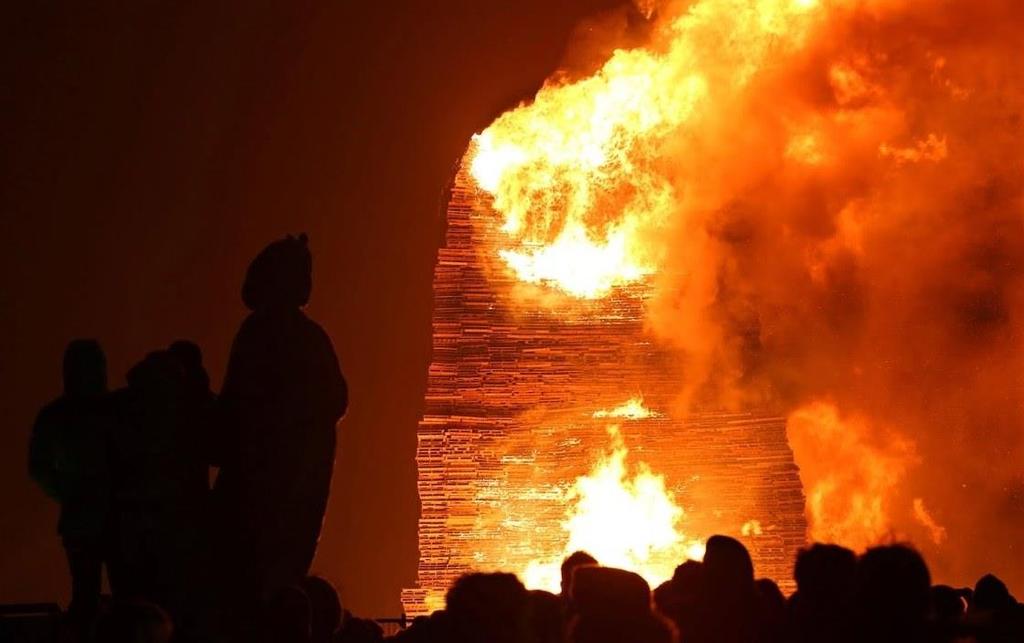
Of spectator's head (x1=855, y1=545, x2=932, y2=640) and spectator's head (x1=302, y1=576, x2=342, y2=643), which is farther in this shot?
spectator's head (x1=302, y1=576, x2=342, y2=643)

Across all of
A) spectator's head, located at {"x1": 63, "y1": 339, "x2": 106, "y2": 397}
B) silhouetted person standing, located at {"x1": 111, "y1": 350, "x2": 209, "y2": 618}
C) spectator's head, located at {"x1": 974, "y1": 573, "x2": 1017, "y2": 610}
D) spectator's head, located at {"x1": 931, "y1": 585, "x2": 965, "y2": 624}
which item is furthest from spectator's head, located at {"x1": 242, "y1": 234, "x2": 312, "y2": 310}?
spectator's head, located at {"x1": 974, "y1": 573, "x2": 1017, "y2": 610}

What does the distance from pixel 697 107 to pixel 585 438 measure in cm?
491

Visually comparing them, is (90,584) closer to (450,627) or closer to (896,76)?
(450,627)

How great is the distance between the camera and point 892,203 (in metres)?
19.2

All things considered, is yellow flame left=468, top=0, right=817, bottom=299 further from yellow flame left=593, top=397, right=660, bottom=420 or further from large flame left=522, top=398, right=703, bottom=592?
large flame left=522, top=398, right=703, bottom=592

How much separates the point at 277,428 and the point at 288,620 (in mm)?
1355

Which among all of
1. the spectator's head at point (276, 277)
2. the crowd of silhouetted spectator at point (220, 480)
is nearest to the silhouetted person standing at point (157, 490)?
the crowd of silhouetted spectator at point (220, 480)

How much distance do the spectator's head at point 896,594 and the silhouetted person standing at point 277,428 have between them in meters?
2.47

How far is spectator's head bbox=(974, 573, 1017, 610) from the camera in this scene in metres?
5.05

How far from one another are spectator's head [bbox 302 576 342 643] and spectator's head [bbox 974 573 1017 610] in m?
2.50

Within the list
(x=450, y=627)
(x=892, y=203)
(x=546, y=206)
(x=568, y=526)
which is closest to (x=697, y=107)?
(x=546, y=206)

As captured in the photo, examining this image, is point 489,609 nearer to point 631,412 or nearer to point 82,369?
point 82,369

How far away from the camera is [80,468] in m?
4.92

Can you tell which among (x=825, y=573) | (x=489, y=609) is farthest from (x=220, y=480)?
(x=825, y=573)
